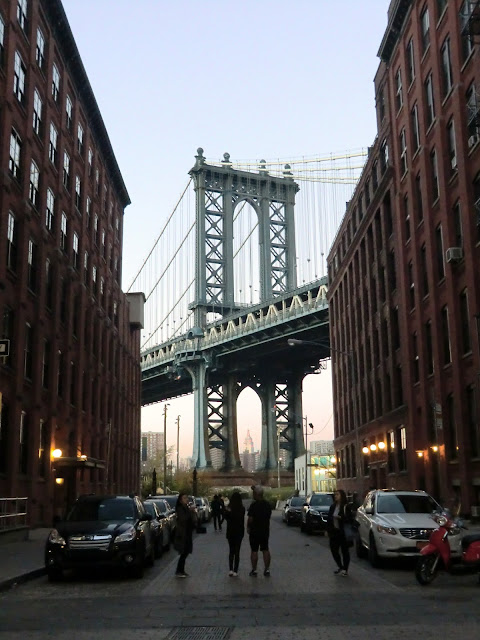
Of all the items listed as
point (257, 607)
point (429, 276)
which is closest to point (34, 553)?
point (257, 607)

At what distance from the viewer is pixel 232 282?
322 feet

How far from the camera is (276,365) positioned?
322 ft

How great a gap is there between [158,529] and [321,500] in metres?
13.8

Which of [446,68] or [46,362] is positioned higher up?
[446,68]

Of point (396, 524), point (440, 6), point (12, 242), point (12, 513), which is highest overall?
point (440, 6)

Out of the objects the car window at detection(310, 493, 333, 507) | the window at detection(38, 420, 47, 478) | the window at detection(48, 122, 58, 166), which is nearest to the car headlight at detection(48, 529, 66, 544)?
the car window at detection(310, 493, 333, 507)

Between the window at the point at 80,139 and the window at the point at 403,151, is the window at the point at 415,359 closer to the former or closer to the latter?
the window at the point at 403,151

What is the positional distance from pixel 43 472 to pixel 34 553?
14265 millimetres

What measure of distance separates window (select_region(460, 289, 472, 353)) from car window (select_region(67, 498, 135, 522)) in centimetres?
1857

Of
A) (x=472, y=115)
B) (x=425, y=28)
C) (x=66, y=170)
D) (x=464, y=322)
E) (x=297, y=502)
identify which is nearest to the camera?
(x=472, y=115)

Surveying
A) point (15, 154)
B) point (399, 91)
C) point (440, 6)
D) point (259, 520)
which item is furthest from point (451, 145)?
point (259, 520)

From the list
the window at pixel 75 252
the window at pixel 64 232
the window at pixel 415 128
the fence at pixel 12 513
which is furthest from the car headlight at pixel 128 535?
the window at pixel 415 128

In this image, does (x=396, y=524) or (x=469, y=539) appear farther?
(x=396, y=524)

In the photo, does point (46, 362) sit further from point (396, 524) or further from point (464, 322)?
point (396, 524)
